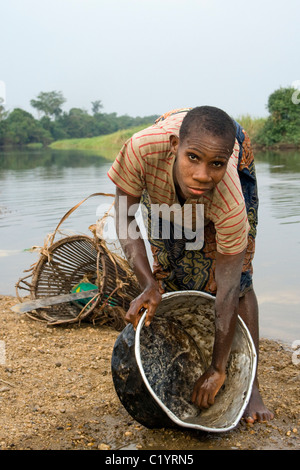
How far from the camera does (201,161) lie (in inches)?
74.4

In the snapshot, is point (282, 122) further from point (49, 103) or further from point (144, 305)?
point (49, 103)

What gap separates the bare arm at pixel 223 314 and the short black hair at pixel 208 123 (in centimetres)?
51

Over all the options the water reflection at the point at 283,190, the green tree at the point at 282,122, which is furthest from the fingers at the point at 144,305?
the green tree at the point at 282,122

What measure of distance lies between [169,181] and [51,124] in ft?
237

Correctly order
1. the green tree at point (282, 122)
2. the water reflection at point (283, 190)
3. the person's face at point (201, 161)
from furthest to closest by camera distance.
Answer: the green tree at point (282, 122), the water reflection at point (283, 190), the person's face at point (201, 161)

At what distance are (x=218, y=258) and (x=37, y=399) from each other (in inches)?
44.1

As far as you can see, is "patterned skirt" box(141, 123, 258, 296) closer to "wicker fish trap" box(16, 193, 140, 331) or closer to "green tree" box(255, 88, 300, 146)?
"wicker fish trap" box(16, 193, 140, 331)

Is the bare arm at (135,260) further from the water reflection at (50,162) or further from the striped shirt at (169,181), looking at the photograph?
the water reflection at (50,162)

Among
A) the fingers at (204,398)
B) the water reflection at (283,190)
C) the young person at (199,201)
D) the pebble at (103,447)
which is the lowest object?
the pebble at (103,447)

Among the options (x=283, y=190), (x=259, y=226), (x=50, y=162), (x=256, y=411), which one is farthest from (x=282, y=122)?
(x=256, y=411)

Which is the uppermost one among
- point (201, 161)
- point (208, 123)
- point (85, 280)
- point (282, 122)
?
point (282, 122)

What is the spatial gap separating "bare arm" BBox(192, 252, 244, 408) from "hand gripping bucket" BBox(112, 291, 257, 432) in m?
0.13

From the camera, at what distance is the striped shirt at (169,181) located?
6.65 ft
